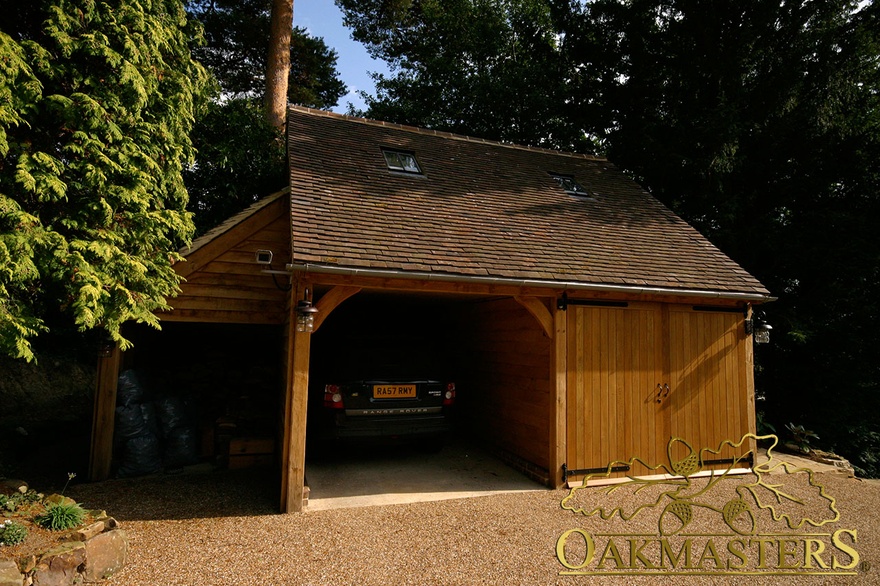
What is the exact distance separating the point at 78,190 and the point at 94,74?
3.81ft

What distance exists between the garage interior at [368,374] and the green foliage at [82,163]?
86.5 inches

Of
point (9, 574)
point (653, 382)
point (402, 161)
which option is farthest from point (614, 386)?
point (9, 574)

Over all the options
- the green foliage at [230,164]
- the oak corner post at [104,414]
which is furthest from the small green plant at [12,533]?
the green foliage at [230,164]

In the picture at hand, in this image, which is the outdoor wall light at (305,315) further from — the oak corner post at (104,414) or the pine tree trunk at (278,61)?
the pine tree trunk at (278,61)

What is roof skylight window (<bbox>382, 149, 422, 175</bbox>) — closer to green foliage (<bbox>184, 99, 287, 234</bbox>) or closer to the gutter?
green foliage (<bbox>184, 99, 287, 234</bbox>)

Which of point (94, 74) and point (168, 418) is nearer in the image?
point (94, 74)

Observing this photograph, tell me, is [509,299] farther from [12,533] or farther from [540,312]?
[12,533]

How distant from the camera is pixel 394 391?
6301 mm

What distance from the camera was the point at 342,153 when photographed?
8539 mm

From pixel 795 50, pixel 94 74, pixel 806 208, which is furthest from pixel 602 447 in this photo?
pixel 795 50

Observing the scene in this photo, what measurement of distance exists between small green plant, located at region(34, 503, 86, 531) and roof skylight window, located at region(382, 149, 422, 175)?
6.41 metres

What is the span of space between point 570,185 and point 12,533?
9649 mm

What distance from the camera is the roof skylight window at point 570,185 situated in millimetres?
9727

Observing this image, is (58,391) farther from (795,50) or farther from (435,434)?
(795,50)
